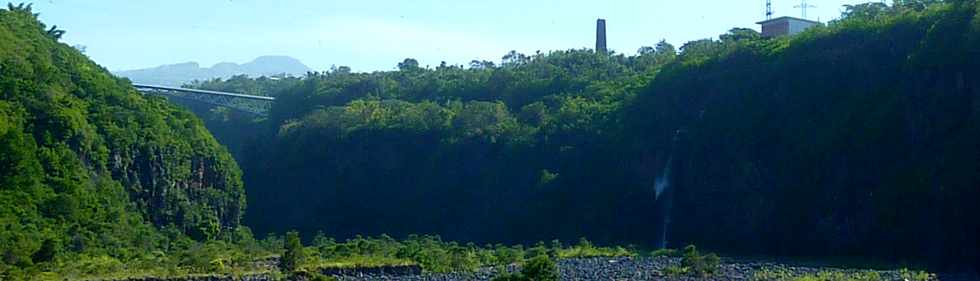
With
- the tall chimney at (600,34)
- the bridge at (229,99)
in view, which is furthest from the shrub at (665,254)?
the bridge at (229,99)

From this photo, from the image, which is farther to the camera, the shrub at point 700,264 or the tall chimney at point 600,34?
the tall chimney at point 600,34

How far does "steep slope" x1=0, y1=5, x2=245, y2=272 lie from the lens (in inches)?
1623

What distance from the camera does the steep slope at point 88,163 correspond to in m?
41.2

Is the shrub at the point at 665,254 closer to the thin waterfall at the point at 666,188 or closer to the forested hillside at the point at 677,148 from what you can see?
the forested hillside at the point at 677,148

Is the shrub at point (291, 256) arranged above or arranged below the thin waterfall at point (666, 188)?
below

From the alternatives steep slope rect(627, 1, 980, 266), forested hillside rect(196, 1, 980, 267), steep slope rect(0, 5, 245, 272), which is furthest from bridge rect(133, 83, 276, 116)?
steep slope rect(627, 1, 980, 266)

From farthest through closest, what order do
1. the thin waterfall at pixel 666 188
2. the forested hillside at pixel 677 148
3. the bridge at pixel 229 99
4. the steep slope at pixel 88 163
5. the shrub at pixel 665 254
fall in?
the bridge at pixel 229 99, the thin waterfall at pixel 666 188, the shrub at pixel 665 254, the forested hillside at pixel 677 148, the steep slope at pixel 88 163

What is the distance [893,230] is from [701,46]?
2831 centimetres

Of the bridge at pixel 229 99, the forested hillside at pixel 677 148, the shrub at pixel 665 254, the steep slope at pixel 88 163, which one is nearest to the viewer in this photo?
the steep slope at pixel 88 163

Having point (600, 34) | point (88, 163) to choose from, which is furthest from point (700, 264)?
point (600, 34)

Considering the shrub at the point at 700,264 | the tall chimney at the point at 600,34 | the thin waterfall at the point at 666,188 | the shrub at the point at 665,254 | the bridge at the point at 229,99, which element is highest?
the tall chimney at the point at 600,34

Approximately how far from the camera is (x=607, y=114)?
62.5 m

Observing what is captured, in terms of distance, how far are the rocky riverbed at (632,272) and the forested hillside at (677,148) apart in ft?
22.8

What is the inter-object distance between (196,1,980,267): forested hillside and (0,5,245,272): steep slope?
37.6 feet
